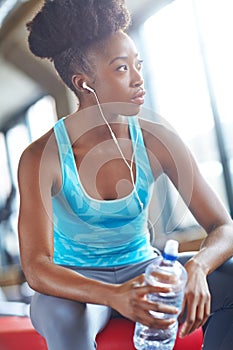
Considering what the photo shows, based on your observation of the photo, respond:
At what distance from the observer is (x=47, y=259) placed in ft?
3.05

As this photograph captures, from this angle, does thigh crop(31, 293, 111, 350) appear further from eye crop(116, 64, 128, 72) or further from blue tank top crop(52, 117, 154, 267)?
eye crop(116, 64, 128, 72)

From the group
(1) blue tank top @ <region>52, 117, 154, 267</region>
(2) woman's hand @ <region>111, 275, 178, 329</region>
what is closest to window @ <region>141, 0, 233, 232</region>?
(1) blue tank top @ <region>52, 117, 154, 267</region>

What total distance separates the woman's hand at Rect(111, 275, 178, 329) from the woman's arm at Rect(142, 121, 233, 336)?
0.46 feet

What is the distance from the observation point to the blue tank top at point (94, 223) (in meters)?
1.04

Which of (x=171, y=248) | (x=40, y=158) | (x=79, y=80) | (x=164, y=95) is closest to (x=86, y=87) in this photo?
(x=79, y=80)

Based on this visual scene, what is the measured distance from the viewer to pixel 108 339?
0.95m

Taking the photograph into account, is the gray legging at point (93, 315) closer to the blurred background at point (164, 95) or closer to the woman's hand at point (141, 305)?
the woman's hand at point (141, 305)

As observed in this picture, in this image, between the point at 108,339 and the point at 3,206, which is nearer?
the point at 108,339

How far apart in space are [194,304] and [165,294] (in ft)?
0.25

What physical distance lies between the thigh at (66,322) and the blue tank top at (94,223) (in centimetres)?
17

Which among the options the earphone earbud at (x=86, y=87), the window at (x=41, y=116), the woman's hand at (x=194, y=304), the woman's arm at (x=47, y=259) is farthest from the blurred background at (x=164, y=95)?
the woman's hand at (x=194, y=304)

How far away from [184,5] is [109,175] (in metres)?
0.54

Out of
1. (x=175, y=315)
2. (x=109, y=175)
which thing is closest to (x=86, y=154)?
(x=109, y=175)

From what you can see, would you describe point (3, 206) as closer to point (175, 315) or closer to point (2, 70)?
point (2, 70)
